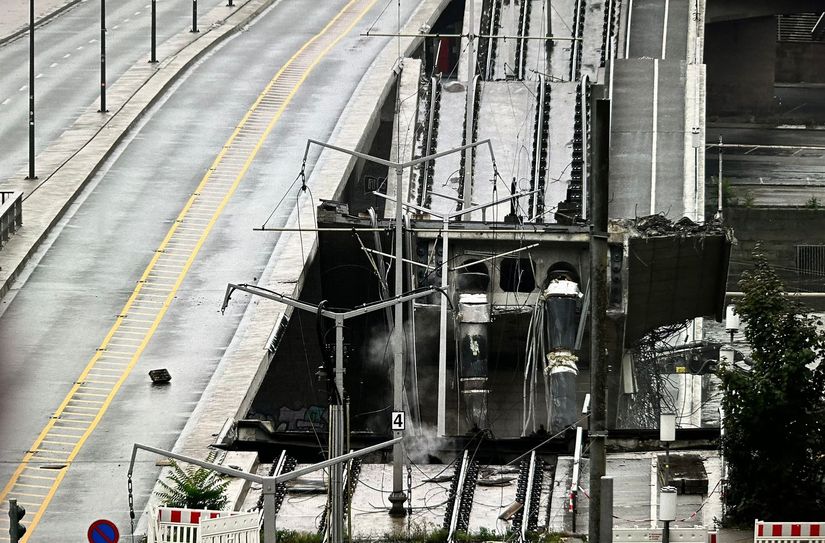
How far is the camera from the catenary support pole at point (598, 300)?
98.1ft

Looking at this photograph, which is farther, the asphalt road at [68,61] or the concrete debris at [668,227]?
the asphalt road at [68,61]

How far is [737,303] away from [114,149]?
39.5 m

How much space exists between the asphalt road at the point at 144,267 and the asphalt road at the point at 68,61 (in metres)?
4.01

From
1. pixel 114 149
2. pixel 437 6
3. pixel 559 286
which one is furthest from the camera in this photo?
pixel 437 6

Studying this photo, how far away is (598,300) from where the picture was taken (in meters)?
30.7

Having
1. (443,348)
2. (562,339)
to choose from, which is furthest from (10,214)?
(562,339)

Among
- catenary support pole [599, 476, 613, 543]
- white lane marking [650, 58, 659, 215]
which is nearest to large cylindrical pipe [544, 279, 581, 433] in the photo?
white lane marking [650, 58, 659, 215]

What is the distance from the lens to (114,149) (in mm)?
79250

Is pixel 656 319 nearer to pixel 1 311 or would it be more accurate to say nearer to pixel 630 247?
pixel 630 247

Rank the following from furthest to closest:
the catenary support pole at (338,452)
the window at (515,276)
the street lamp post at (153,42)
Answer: the street lamp post at (153,42), the window at (515,276), the catenary support pole at (338,452)

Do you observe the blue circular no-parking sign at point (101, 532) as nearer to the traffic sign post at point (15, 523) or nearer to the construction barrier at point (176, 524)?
the traffic sign post at point (15, 523)

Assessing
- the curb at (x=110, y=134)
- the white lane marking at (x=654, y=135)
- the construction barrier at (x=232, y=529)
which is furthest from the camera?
the white lane marking at (x=654, y=135)

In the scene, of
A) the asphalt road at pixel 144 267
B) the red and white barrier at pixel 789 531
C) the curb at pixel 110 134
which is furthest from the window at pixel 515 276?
the red and white barrier at pixel 789 531

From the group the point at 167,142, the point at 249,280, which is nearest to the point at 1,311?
the point at 249,280
